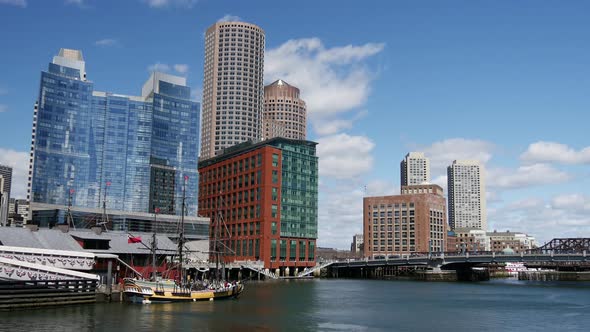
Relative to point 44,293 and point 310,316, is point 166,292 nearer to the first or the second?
point 44,293

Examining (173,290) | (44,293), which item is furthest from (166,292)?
(44,293)

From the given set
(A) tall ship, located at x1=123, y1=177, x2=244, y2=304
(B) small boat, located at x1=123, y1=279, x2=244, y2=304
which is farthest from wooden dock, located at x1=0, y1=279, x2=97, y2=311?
(A) tall ship, located at x1=123, y1=177, x2=244, y2=304

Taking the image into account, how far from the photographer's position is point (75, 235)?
378 ft

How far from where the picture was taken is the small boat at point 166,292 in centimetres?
9806

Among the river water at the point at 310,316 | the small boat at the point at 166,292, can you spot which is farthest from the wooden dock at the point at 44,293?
the small boat at the point at 166,292

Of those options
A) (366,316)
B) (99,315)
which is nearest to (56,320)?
(99,315)

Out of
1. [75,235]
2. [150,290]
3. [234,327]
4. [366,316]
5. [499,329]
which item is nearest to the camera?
[234,327]

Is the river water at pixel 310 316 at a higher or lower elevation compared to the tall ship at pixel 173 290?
lower

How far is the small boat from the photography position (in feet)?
322

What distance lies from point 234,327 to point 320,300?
151 ft

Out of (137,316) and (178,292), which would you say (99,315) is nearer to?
(137,316)

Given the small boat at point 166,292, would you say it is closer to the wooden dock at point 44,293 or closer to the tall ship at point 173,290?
the tall ship at point 173,290

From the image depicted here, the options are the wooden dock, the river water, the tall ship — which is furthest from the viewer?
the tall ship

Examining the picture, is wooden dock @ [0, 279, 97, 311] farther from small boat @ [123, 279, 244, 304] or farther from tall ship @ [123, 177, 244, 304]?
tall ship @ [123, 177, 244, 304]
